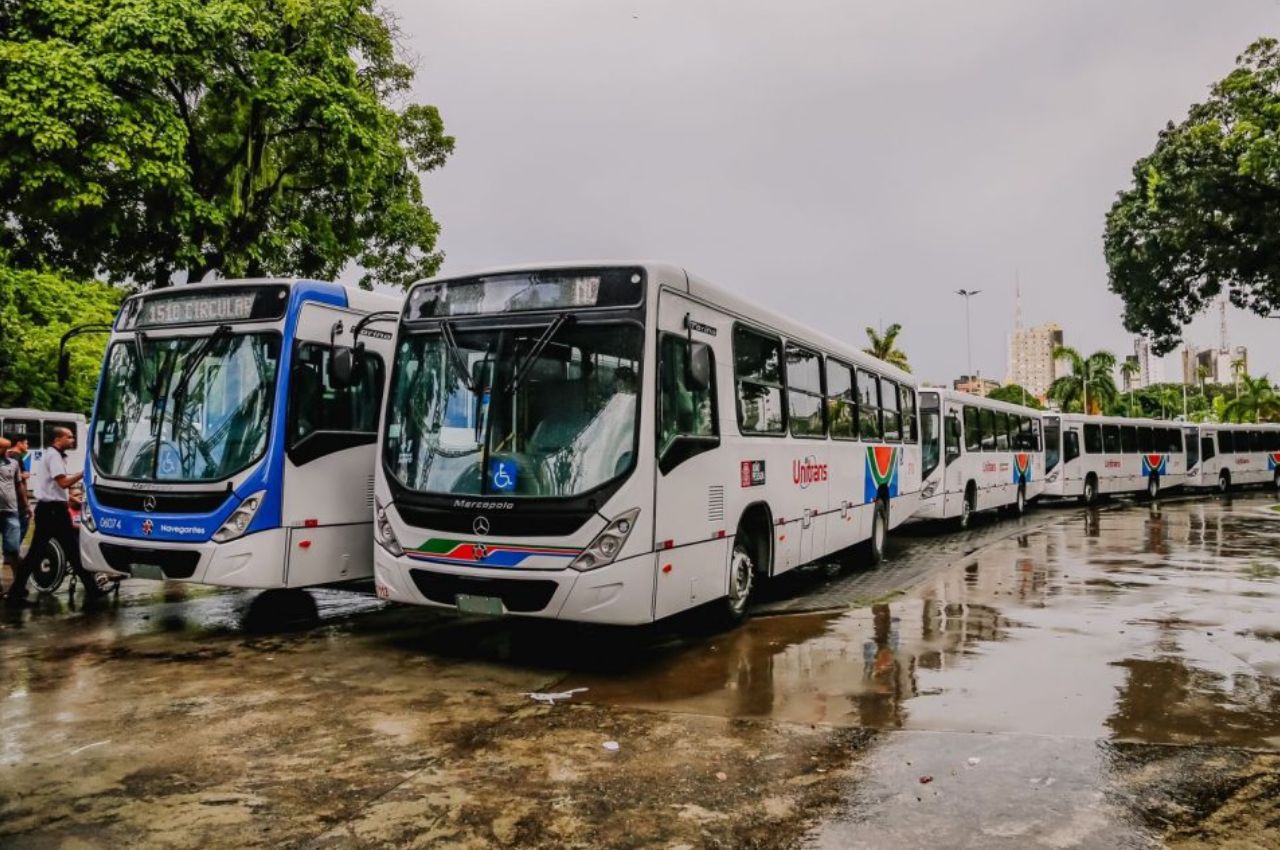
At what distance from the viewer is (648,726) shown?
18.6ft

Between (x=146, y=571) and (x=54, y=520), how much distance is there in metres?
2.99

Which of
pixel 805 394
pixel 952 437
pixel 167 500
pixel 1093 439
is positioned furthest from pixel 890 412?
Result: pixel 1093 439

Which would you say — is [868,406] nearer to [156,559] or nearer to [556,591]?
[556,591]

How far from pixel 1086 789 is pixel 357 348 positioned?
682cm

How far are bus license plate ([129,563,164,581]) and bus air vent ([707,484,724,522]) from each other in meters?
4.80

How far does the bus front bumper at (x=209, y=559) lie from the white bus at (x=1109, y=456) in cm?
2473

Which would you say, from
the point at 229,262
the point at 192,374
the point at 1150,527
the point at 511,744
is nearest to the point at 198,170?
the point at 229,262

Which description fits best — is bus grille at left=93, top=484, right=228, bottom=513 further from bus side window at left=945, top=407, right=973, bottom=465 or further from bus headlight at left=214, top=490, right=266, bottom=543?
bus side window at left=945, top=407, right=973, bottom=465

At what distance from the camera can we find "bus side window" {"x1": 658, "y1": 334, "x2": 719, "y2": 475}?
7.07m

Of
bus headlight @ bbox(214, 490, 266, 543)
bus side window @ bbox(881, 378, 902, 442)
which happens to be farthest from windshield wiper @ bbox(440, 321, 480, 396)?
bus side window @ bbox(881, 378, 902, 442)

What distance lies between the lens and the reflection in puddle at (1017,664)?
5883 mm

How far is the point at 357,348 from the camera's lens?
8.68 m

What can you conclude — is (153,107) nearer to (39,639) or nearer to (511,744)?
(39,639)

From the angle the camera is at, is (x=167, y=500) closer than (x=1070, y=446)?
Yes
